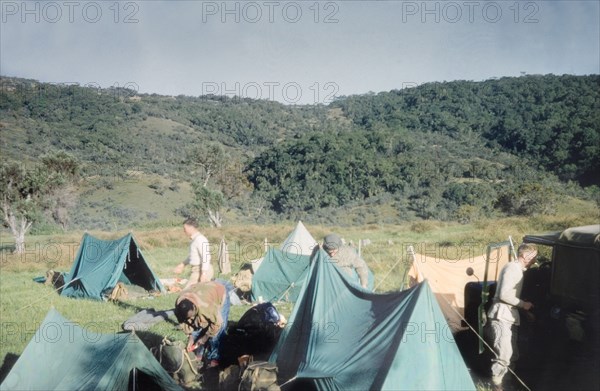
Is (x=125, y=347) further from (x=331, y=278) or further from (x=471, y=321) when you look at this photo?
(x=471, y=321)

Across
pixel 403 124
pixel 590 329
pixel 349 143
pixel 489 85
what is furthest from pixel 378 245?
pixel 489 85

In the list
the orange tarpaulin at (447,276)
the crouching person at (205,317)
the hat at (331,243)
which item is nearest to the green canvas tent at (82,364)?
the crouching person at (205,317)

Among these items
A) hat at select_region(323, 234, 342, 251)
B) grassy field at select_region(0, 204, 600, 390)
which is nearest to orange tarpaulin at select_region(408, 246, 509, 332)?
grassy field at select_region(0, 204, 600, 390)

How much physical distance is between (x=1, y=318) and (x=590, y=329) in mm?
10857

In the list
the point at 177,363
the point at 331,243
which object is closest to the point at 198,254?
the point at 177,363

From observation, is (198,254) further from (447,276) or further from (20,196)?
(20,196)

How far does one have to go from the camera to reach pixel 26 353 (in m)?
5.46

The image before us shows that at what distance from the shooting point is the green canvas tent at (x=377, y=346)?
180 inches

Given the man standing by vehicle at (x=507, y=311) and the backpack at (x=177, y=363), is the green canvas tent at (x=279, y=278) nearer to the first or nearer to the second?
the backpack at (x=177, y=363)

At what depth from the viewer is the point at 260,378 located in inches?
204

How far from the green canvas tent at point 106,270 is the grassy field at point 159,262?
0.49 m

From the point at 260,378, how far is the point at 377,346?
4.47ft

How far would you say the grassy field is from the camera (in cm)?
928

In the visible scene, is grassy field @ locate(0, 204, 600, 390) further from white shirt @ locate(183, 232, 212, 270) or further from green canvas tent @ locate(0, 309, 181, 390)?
white shirt @ locate(183, 232, 212, 270)
